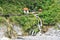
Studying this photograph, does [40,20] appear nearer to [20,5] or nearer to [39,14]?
[39,14]

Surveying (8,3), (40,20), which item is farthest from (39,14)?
(8,3)

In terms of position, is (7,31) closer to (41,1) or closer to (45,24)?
(45,24)

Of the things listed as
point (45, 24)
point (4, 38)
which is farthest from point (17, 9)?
point (4, 38)

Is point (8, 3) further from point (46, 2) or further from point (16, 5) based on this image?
point (46, 2)

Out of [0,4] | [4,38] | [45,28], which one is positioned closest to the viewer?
[4,38]

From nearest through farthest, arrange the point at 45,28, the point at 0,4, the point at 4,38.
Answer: the point at 4,38 < the point at 45,28 < the point at 0,4

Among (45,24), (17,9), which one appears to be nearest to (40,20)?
(45,24)

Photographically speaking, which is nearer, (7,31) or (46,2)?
(7,31)

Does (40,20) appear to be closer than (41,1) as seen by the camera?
Yes
